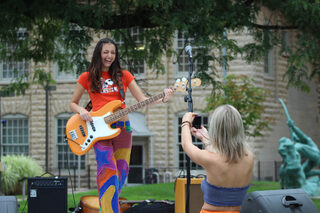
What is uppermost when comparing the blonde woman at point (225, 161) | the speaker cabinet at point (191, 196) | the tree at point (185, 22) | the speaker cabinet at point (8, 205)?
the tree at point (185, 22)

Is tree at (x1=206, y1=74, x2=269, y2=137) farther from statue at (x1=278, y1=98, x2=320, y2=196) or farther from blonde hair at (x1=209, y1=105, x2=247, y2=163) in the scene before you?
blonde hair at (x1=209, y1=105, x2=247, y2=163)

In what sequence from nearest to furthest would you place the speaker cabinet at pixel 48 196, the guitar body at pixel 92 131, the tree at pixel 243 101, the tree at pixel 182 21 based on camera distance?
1. the guitar body at pixel 92 131
2. the speaker cabinet at pixel 48 196
3. the tree at pixel 182 21
4. the tree at pixel 243 101

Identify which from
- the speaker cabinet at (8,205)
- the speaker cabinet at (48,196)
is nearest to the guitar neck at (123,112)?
the speaker cabinet at (48,196)

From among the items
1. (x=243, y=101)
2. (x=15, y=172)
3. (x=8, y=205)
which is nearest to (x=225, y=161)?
(x=8, y=205)

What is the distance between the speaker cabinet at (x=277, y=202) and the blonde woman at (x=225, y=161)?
12cm

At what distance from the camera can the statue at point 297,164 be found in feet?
45.4

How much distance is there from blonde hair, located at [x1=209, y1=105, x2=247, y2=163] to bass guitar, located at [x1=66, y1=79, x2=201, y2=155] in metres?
2.06

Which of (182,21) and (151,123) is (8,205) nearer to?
(182,21)

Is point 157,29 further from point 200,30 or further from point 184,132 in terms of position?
point 184,132

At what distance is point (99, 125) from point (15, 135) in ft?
69.1

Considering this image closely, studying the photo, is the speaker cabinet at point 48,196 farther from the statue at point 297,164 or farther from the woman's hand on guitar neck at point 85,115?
the statue at point 297,164

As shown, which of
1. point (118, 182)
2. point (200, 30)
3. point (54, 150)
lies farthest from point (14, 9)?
point (54, 150)

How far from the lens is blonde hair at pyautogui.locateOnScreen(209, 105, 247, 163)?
13.1 feet

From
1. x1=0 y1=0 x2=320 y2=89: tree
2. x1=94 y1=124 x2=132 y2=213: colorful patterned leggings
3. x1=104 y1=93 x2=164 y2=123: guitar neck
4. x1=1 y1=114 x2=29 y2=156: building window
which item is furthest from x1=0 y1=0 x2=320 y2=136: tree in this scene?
x1=1 y1=114 x2=29 y2=156: building window
